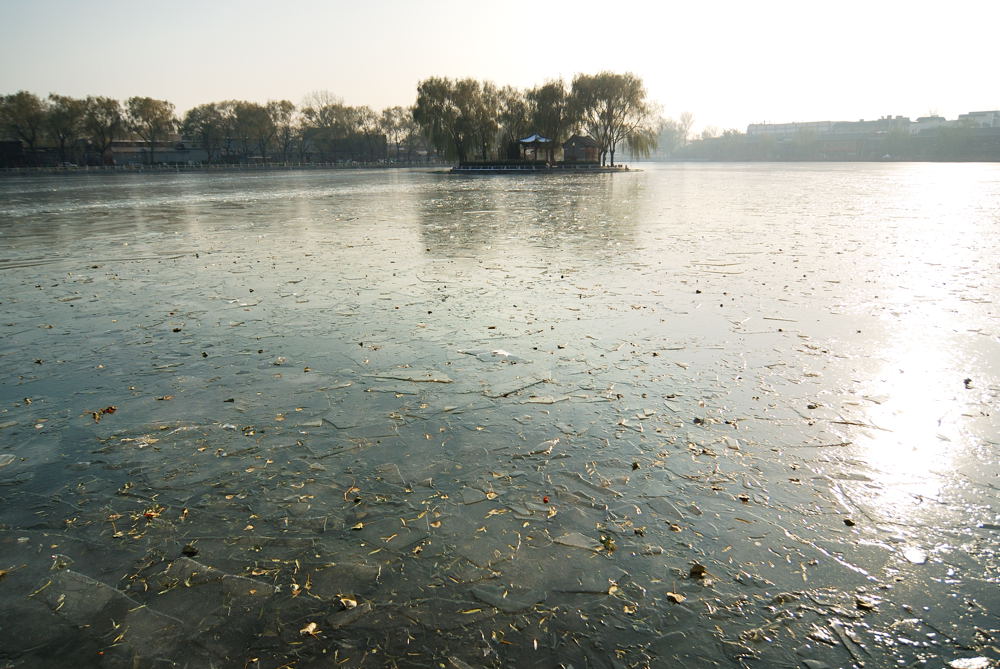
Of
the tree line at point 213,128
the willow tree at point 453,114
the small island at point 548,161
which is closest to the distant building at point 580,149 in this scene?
the small island at point 548,161

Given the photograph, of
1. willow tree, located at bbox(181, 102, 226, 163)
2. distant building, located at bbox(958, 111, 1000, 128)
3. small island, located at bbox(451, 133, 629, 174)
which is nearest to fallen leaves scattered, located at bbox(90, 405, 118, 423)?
small island, located at bbox(451, 133, 629, 174)

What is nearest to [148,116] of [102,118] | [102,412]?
[102,118]

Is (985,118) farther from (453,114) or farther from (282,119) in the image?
(282,119)

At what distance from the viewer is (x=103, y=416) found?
4656 mm

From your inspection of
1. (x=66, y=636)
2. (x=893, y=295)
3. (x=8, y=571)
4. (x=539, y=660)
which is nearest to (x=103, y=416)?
(x=8, y=571)

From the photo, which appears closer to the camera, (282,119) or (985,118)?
(282,119)

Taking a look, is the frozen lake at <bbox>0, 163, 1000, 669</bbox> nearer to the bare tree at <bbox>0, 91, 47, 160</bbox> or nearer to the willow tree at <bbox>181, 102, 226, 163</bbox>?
the bare tree at <bbox>0, 91, 47, 160</bbox>

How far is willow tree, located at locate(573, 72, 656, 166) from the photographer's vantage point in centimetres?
6694

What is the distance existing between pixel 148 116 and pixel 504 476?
11245 cm

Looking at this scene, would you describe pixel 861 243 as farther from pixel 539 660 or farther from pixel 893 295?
pixel 539 660

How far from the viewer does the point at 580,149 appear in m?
72.4

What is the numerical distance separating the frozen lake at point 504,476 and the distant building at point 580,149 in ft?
221

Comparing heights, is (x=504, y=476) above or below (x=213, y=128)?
below

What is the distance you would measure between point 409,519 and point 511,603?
2.88ft
